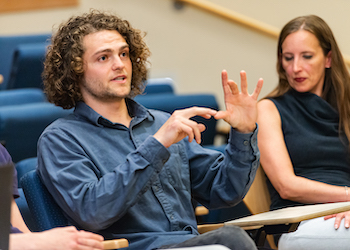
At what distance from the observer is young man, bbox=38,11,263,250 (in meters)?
1.63

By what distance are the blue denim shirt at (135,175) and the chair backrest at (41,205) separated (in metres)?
0.04

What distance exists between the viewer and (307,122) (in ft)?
7.57

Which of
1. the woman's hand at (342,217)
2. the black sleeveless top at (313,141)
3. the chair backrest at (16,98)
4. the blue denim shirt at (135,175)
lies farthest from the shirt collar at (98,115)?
the chair backrest at (16,98)

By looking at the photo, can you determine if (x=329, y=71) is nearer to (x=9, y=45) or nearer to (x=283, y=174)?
(x=283, y=174)

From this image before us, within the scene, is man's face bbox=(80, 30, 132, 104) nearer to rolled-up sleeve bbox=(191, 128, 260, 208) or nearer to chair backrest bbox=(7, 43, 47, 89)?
rolled-up sleeve bbox=(191, 128, 260, 208)

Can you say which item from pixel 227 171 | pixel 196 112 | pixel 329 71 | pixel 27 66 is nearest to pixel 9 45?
pixel 27 66

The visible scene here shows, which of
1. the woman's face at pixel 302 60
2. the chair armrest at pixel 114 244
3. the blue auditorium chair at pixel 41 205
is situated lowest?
the blue auditorium chair at pixel 41 205

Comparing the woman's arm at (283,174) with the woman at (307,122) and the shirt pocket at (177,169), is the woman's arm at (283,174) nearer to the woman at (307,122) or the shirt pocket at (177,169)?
the woman at (307,122)

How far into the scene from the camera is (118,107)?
1.94 m

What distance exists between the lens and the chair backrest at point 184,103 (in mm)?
3193

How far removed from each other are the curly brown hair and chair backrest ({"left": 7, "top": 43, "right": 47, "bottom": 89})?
2.10 m

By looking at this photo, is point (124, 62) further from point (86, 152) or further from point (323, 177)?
point (323, 177)

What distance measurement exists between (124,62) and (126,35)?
0.53 feet

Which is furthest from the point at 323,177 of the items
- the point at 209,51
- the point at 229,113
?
the point at 209,51
